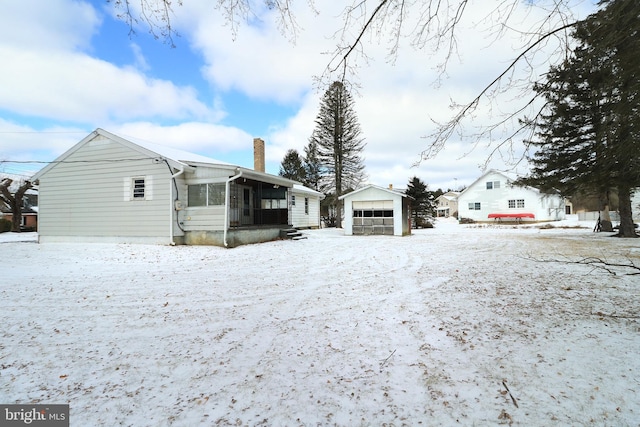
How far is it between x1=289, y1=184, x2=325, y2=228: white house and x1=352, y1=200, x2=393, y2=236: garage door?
4.84m

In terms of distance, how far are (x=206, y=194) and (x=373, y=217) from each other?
11048 mm

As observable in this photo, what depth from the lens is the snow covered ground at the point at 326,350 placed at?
2.11 meters

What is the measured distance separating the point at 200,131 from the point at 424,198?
68.0 ft

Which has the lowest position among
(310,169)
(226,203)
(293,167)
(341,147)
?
(226,203)

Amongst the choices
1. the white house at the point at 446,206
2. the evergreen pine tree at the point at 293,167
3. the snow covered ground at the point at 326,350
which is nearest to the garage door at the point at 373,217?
the snow covered ground at the point at 326,350

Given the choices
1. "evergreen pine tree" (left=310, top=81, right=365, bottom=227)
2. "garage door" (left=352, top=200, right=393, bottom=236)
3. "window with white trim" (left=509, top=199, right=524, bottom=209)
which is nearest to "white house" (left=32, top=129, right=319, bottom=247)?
"garage door" (left=352, top=200, right=393, bottom=236)

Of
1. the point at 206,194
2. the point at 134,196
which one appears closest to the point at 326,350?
the point at 206,194

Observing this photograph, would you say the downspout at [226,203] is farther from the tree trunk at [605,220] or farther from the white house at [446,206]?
the white house at [446,206]

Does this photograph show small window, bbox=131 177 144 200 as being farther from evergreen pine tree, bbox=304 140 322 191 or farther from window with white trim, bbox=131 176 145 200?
evergreen pine tree, bbox=304 140 322 191

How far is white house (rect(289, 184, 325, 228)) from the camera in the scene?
71.4 ft

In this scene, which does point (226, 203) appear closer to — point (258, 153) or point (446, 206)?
point (258, 153)

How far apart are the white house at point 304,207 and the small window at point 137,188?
32.4 ft

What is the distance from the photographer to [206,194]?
1223 cm

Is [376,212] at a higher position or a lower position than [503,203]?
lower
